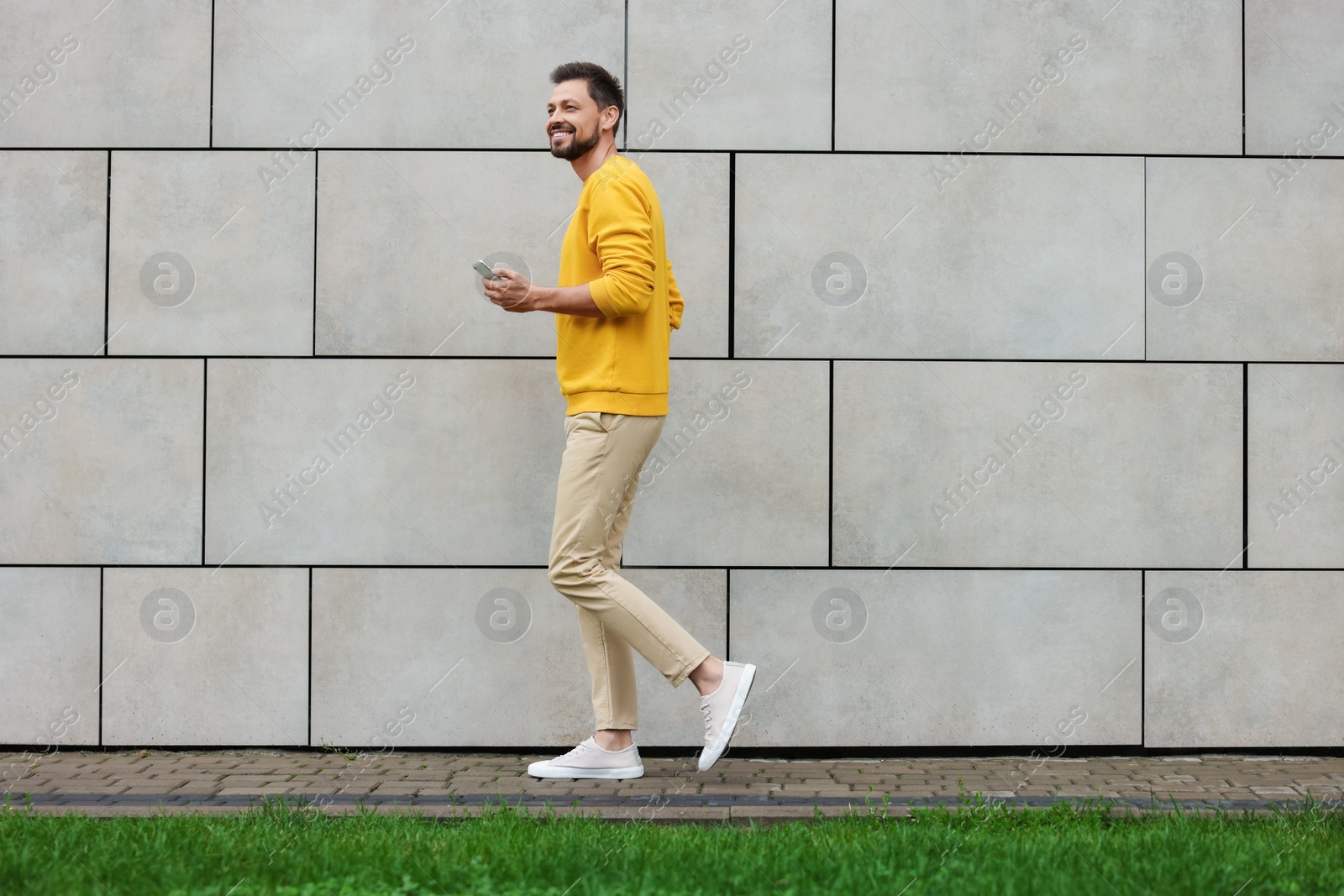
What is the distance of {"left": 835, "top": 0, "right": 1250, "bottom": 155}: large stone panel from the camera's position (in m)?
5.53

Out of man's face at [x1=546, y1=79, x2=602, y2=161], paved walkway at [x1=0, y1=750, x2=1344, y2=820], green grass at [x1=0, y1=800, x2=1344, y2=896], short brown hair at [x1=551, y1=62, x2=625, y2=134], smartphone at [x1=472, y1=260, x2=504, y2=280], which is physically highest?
short brown hair at [x1=551, y1=62, x2=625, y2=134]

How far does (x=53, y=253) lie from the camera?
5520mm

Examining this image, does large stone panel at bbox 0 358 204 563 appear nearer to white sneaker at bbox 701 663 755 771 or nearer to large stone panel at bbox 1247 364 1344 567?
white sneaker at bbox 701 663 755 771

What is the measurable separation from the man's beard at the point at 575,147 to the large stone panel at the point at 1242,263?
2602 millimetres

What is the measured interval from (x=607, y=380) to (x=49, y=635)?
9.61 feet

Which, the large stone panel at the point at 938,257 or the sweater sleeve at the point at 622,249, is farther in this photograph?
the large stone panel at the point at 938,257

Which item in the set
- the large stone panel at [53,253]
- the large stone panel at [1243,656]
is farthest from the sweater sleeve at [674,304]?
the large stone panel at [53,253]

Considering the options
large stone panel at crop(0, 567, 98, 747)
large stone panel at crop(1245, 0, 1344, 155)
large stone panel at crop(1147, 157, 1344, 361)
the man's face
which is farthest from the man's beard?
large stone panel at crop(1245, 0, 1344, 155)

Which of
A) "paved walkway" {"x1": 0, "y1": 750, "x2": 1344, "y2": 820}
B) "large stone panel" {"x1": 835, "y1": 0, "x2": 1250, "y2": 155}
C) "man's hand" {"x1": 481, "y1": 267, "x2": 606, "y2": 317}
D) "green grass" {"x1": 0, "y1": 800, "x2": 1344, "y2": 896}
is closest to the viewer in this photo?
"green grass" {"x1": 0, "y1": 800, "x2": 1344, "y2": 896}

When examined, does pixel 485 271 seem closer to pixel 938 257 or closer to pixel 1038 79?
pixel 938 257

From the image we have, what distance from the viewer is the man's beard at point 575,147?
468cm

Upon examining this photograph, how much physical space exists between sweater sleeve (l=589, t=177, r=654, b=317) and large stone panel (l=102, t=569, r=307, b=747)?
6.88 feet

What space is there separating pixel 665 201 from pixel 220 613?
8.96 feet

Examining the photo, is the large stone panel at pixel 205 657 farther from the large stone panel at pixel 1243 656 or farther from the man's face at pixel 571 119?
the large stone panel at pixel 1243 656
